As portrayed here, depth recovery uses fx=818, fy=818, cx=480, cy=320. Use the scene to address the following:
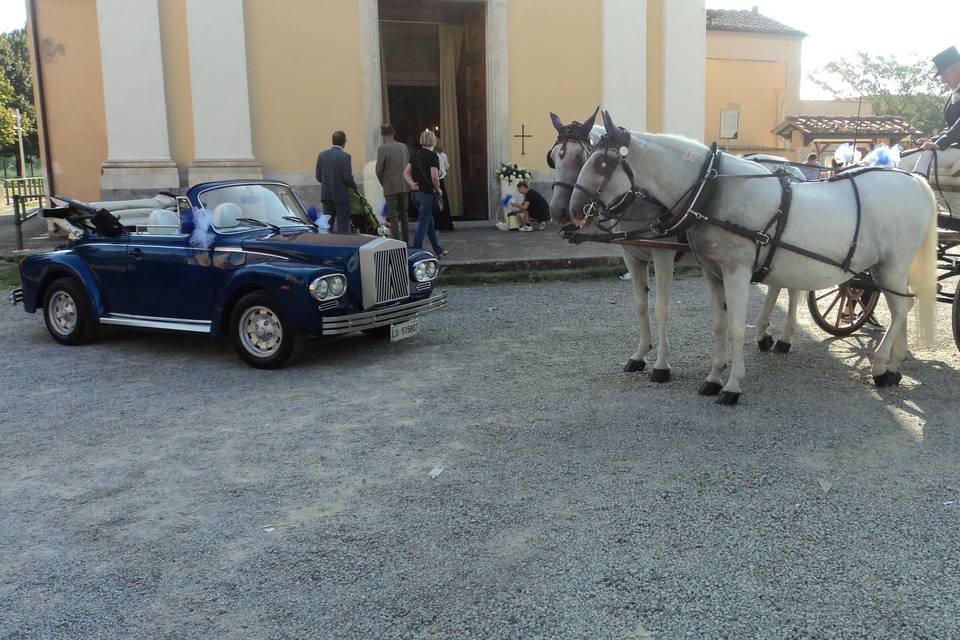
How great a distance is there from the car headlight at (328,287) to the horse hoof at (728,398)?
10.4ft

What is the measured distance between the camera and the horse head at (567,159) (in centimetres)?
532

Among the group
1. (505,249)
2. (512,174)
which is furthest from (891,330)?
(512,174)

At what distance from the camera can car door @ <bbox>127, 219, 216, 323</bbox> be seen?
7.25 meters

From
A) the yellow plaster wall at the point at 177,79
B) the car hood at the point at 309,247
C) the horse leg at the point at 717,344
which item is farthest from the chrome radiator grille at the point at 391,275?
the yellow plaster wall at the point at 177,79

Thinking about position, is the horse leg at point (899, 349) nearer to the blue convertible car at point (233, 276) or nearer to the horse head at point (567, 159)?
the horse head at point (567, 159)

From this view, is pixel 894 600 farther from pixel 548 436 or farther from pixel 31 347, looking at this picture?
pixel 31 347

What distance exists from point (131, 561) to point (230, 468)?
1.12 m

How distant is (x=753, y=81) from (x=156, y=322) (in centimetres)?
3394

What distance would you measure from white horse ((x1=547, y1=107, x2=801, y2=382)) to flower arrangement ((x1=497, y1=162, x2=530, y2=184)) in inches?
411

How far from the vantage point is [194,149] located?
15.5 m

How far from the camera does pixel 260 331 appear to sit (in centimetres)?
700

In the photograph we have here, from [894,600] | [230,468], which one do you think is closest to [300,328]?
[230,468]

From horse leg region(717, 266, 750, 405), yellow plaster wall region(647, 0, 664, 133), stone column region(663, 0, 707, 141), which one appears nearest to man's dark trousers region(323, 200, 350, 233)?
horse leg region(717, 266, 750, 405)

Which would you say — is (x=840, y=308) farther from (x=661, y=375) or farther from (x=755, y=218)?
(x=755, y=218)
